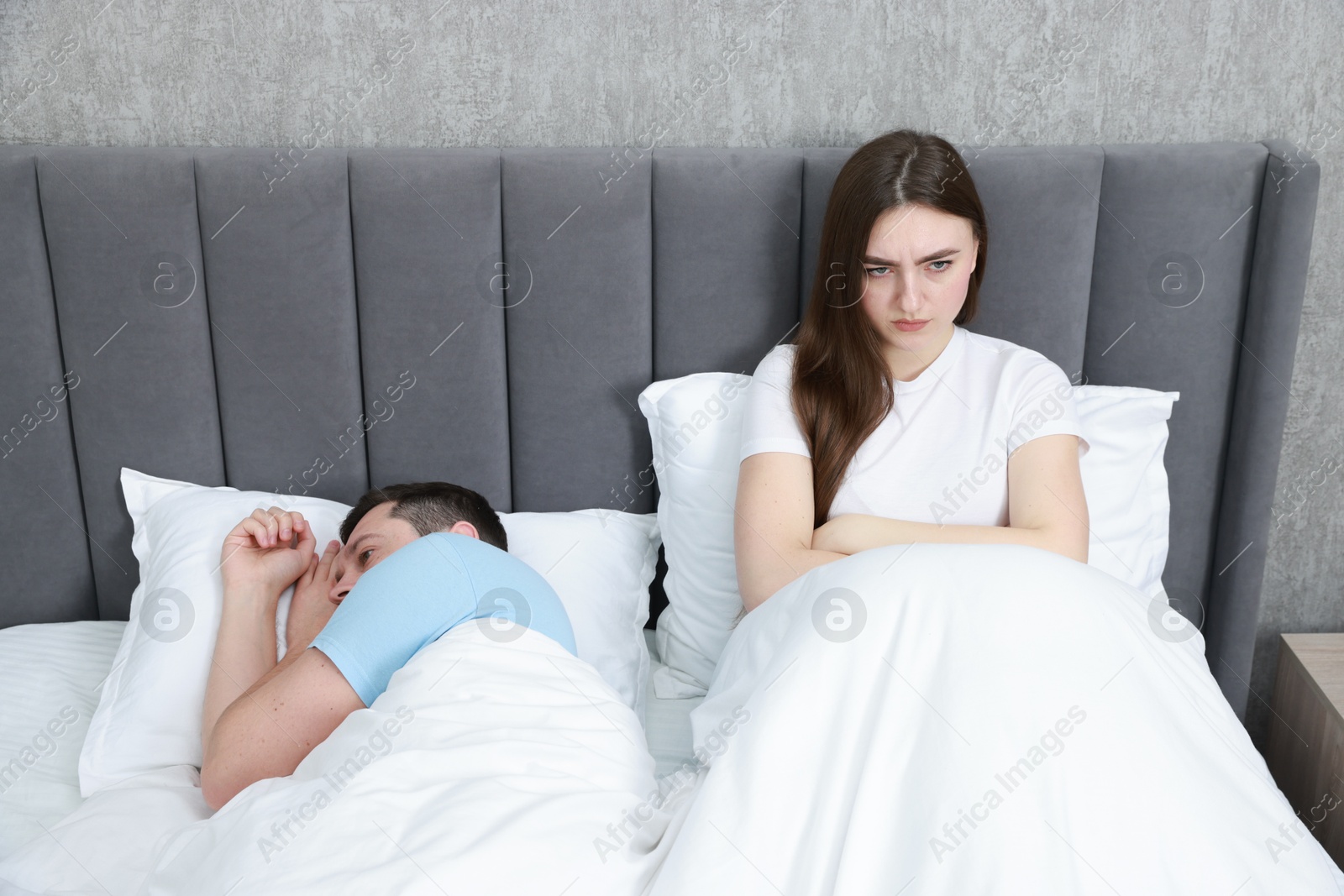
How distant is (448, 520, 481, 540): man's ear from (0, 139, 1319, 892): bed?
1.04ft

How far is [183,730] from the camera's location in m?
1.21

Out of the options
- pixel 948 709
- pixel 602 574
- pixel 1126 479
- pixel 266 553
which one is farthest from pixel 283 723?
pixel 1126 479

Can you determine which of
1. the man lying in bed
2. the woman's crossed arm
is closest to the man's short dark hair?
the man lying in bed

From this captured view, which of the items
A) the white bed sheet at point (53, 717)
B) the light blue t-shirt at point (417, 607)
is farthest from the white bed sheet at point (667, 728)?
the light blue t-shirt at point (417, 607)

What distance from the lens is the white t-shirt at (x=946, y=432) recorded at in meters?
1.31

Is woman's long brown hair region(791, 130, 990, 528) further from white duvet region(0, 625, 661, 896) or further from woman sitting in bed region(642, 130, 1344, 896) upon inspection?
white duvet region(0, 625, 661, 896)

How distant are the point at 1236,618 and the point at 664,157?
117cm

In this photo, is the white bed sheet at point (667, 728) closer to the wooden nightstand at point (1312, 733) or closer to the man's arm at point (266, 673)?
the man's arm at point (266, 673)

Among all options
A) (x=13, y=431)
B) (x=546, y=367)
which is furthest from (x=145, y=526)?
(x=546, y=367)

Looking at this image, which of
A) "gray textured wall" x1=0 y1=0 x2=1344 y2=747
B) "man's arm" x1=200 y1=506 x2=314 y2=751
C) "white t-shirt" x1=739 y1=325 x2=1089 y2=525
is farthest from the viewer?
"gray textured wall" x1=0 y1=0 x2=1344 y2=747

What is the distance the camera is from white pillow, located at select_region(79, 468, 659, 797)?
3.97 feet

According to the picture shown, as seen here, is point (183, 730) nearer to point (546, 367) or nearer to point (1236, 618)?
point (546, 367)

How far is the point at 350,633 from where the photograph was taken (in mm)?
985

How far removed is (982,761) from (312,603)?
2.86ft
